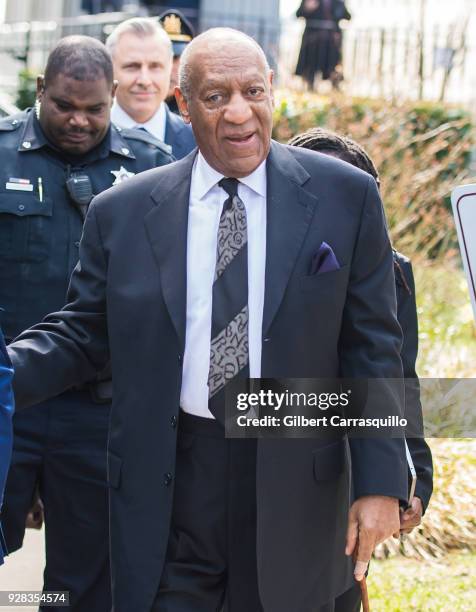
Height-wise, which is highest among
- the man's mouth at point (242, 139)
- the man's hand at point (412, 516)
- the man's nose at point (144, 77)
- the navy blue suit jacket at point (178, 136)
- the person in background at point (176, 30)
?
the person in background at point (176, 30)

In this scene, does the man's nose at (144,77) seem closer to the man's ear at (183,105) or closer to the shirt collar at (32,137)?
the shirt collar at (32,137)

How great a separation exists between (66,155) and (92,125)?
0.16m

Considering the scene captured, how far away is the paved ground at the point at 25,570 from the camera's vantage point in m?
5.58

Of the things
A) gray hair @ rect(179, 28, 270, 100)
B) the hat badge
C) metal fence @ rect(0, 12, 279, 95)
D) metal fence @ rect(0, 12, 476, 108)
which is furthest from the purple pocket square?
metal fence @ rect(0, 12, 279, 95)

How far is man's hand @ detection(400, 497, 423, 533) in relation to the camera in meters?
3.84

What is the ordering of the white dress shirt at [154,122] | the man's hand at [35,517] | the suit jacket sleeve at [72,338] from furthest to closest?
the white dress shirt at [154,122] → the man's hand at [35,517] → the suit jacket sleeve at [72,338]

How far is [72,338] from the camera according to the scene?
3.80 meters

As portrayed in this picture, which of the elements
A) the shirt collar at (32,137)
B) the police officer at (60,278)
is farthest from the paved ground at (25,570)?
the shirt collar at (32,137)

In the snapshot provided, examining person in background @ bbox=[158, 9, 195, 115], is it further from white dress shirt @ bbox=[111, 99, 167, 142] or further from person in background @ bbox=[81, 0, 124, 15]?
person in background @ bbox=[81, 0, 124, 15]

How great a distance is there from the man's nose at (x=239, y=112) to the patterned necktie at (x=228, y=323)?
0.35 m

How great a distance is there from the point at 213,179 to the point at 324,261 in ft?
1.39

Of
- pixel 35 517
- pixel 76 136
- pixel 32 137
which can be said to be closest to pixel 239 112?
pixel 76 136

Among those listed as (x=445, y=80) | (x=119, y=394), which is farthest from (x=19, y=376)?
(x=445, y=80)

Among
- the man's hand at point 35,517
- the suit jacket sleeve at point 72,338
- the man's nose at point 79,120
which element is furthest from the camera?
the man's hand at point 35,517
